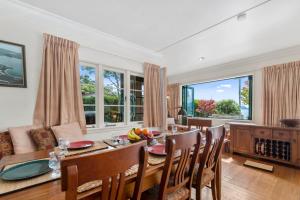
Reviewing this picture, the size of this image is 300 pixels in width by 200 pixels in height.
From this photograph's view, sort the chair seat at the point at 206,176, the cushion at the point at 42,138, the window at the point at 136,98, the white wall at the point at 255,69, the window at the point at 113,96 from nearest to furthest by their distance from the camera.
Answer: the chair seat at the point at 206,176 → the cushion at the point at 42,138 → the window at the point at 113,96 → the white wall at the point at 255,69 → the window at the point at 136,98

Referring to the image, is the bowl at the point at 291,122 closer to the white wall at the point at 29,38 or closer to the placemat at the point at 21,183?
the placemat at the point at 21,183

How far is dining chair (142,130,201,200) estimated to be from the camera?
98 centimetres

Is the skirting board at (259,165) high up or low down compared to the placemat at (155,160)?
down

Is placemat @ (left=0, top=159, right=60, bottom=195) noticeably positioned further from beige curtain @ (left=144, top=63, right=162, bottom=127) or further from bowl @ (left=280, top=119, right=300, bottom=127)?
bowl @ (left=280, top=119, right=300, bottom=127)

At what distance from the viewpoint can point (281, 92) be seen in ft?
10.4

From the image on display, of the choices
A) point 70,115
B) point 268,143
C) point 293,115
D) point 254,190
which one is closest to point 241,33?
point 293,115

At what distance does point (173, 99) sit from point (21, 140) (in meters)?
4.52

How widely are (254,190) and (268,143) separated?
1.46 metres

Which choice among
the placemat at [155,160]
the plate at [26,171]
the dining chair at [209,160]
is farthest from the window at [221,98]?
the plate at [26,171]

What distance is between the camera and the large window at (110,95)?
282cm

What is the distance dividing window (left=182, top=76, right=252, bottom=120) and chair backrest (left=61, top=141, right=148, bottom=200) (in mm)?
4071

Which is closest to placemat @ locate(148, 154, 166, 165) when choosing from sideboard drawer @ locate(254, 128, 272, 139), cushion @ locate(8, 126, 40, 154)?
cushion @ locate(8, 126, 40, 154)

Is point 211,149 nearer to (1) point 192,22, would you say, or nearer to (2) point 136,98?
(1) point 192,22

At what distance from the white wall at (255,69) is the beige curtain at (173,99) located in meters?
1.11
